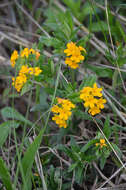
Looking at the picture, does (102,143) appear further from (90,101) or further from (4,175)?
(4,175)

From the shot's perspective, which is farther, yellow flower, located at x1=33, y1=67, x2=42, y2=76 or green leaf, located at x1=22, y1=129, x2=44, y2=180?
yellow flower, located at x1=33, y1=67, x2=42, y2=76

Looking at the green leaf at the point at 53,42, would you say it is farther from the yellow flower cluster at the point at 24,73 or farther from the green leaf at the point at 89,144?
the green leaf at the point at 89,144

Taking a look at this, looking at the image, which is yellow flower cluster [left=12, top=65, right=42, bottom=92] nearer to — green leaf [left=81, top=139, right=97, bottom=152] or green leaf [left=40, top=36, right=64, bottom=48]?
green leaf [left=40, top=36, right=64, bottom=48]

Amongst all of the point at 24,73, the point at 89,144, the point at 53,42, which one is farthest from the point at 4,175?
the point at 53,42

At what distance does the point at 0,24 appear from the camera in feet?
11.8

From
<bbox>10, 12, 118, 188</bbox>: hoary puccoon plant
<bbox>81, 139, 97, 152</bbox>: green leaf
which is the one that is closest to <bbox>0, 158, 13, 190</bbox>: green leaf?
<bbox>10, 12, 118, 188</bbox>: hoary puccoon plant

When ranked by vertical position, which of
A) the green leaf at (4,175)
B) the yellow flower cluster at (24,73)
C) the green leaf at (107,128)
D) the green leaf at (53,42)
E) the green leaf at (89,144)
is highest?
the green leaf at (53,42)

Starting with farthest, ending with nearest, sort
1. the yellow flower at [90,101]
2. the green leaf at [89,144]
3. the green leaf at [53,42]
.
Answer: the green leaf at [53,42] < the green leaf at [89,144] < the yellow flower at [90,101]

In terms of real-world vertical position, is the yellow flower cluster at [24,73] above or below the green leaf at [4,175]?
above

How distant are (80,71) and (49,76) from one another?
2.04 feet

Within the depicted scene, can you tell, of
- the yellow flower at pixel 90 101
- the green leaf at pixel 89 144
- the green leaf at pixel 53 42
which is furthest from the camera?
the green leaf at pixel 53 42

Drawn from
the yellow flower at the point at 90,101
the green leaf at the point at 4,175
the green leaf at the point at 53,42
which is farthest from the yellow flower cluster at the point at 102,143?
the green leaf at the point at 53,42

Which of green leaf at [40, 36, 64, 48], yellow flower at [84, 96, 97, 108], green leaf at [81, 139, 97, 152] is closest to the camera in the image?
yellow flower at [84, 96, 97, 108]

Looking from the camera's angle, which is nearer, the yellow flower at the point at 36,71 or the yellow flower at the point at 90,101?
the yellow flower at the point at 90,101
